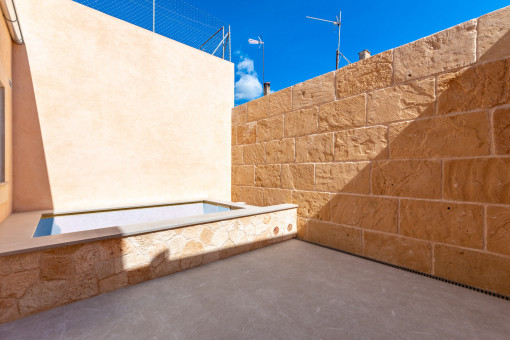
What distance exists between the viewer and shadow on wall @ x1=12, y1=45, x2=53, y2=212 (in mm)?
3273

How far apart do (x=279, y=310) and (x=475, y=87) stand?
8.73 ft

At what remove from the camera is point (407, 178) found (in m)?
2.46

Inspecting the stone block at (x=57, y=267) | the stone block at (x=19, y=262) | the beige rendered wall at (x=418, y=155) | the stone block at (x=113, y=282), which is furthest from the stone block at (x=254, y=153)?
the stone block at (x=19, y=262)

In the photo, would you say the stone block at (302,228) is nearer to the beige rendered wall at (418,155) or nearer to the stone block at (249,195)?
the beige rendered wall at (418,155)

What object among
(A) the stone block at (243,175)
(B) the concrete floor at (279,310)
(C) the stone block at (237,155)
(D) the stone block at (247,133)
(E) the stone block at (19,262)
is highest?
(D) the stone block at (247,133)

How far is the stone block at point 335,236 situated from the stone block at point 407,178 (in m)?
0.63

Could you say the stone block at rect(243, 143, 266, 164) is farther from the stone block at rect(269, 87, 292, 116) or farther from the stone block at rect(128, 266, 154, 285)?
the stone block at rect(128, 266, 154, 285)

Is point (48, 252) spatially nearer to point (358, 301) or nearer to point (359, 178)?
point (358, 301)

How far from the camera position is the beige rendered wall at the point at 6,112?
2.69 meters

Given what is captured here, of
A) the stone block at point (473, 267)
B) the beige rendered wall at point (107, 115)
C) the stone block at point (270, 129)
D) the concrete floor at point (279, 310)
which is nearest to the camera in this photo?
the concrete floor at point (279, 310)

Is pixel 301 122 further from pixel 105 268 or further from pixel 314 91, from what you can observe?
pixel 105 268

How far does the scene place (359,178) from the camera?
9.32 ft

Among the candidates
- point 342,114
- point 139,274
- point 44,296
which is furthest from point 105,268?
point 342,114

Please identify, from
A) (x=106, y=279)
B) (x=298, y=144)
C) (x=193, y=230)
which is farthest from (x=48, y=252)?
(x=298, y=144)
